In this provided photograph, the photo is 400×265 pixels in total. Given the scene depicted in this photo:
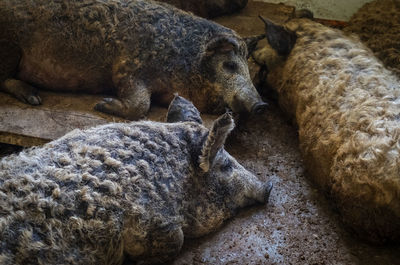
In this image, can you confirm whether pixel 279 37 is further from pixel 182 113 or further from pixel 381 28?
pixel 182 113

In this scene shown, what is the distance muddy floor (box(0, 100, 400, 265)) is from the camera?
2910 mm

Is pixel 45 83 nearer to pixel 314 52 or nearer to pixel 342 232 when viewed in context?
pixel 314 52

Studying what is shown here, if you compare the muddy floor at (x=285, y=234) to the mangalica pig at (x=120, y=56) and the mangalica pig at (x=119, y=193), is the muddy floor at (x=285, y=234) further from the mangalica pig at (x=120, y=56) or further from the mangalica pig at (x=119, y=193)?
the mangalica pig at (x=120, y=56)

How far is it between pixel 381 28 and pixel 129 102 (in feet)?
8.65

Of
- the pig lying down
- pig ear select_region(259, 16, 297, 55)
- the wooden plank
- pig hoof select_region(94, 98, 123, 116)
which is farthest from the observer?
pig ear select_region(259, 16, 297, 55)

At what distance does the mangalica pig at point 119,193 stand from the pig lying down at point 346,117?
2.21 feet

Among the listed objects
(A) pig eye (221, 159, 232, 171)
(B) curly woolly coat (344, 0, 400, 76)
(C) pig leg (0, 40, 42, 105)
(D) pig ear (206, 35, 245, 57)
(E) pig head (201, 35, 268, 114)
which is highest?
(B) curly woolly coat (344, 0, 400, 76)

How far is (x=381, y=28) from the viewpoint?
14.8 feet

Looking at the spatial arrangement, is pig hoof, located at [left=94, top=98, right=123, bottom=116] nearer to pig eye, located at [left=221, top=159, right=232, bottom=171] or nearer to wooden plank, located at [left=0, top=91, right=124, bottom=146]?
wooden plank, located at [left=0, top=91, right=124, bottom=146]

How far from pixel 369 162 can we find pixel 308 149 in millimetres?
821

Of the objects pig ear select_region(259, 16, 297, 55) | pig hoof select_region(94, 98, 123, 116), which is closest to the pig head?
pig ear select_region(259, 16, 297, 55)

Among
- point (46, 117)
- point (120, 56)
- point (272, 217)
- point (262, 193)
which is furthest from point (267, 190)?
point (46, 117)

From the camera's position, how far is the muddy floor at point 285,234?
9.55 feet

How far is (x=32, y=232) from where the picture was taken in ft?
6.80
